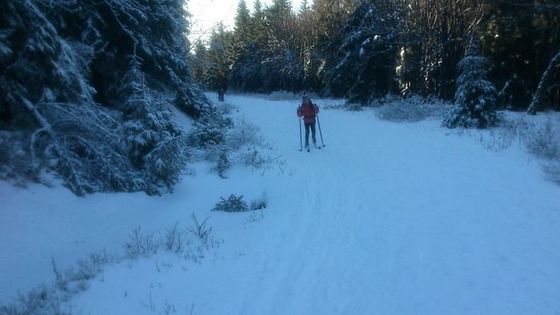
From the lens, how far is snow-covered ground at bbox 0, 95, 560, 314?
17.2ft

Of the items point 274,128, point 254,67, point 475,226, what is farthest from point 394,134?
point 254,67

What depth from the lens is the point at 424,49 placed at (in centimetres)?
3039

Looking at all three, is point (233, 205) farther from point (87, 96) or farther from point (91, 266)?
point (87, 96)

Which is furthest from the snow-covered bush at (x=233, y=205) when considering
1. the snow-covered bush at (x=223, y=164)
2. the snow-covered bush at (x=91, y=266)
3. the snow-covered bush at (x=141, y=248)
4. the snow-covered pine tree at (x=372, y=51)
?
the snow-covered pine tree at (x=372, y=51)

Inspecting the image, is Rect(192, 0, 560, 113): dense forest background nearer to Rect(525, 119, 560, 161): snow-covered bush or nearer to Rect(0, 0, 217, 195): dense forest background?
Rect(525, 119, 560, 161): snow-covered bush

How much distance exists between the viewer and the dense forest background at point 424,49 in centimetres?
2083

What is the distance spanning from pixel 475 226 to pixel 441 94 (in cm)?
2308

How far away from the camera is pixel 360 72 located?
104 ft

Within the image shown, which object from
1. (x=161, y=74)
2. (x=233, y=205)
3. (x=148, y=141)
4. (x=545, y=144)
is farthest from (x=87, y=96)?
(x=545, y=144)

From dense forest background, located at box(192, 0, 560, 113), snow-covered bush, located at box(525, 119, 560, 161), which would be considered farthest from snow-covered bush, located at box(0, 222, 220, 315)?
dense forest background, located at box(192, 0, 560, 113)

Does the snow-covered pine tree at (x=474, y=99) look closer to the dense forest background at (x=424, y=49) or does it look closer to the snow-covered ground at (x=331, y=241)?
the dense forest background at (x=424, y=49)

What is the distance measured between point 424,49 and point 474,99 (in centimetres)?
1376

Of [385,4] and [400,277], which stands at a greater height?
[385,4]

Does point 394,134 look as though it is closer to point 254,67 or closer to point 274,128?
point 274,128
